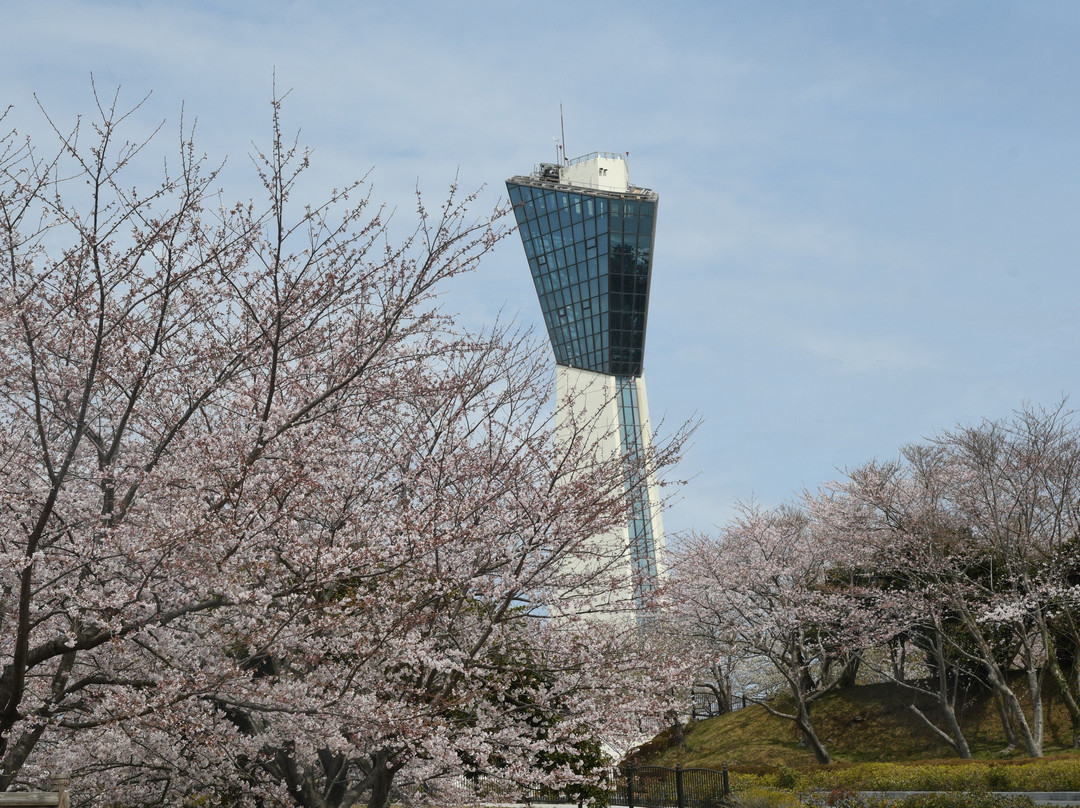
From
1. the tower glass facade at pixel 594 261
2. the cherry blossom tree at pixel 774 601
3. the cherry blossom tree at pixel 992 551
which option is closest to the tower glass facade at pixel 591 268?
the tower glass facade at pixel 594 261

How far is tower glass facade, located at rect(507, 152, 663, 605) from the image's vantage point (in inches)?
2408

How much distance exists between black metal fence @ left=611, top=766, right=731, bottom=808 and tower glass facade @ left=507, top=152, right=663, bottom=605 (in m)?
34.4

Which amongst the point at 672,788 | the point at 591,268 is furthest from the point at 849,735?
the point at 591,268

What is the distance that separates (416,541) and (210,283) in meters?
3.18

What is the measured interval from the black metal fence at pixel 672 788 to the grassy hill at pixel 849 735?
5507mm

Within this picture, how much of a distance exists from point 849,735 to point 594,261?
38223 millimetres

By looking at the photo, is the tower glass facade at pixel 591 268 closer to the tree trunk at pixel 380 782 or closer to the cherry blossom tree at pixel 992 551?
the cherry blossom tree at pixel 992 551

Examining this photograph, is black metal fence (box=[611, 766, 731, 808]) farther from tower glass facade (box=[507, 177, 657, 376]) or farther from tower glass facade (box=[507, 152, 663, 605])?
tower glass facade (box=[507, 177, 657, 376])

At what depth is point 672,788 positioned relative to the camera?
23.7 m

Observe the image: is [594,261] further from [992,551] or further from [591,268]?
[992,551]

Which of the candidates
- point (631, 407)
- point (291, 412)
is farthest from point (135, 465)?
point (631, 407)

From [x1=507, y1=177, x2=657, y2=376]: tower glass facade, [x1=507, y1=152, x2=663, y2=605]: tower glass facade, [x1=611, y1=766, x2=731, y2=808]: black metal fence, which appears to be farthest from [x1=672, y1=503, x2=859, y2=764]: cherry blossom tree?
[x1=507, y1=177, x2=657, y2=376]: tower glass facade

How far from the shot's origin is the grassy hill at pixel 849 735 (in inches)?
1089

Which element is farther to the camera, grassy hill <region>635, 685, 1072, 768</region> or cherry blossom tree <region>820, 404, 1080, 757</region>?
grassy hill <region>635, 685, 1072, 768</region>
